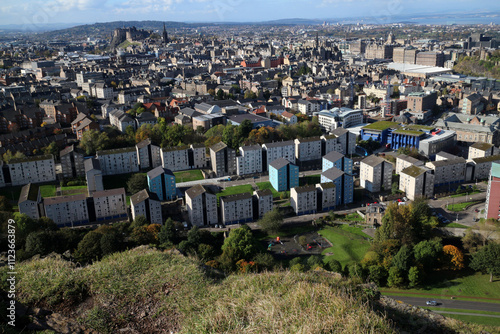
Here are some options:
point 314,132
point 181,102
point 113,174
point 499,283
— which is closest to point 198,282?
point 499,283

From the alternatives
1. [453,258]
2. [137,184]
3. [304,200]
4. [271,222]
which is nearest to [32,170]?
[137,184]

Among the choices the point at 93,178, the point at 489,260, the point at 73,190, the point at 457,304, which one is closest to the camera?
the point at 457,304

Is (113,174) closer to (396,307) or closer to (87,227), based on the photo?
(87,227)

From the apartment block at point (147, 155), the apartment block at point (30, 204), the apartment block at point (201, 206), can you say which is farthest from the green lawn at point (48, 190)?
the apartment block at point (201, 206)

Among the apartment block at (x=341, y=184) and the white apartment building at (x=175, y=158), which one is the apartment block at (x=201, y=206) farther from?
the white apartment building at (x=175, y=158)

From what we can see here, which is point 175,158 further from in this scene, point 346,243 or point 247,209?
point 346,243

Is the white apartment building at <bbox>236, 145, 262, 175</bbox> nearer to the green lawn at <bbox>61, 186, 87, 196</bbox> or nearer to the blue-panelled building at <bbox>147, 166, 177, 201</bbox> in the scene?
the blue-panelled building at <bbox>147, 166, 177, 201</bbox>

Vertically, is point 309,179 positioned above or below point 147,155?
below
